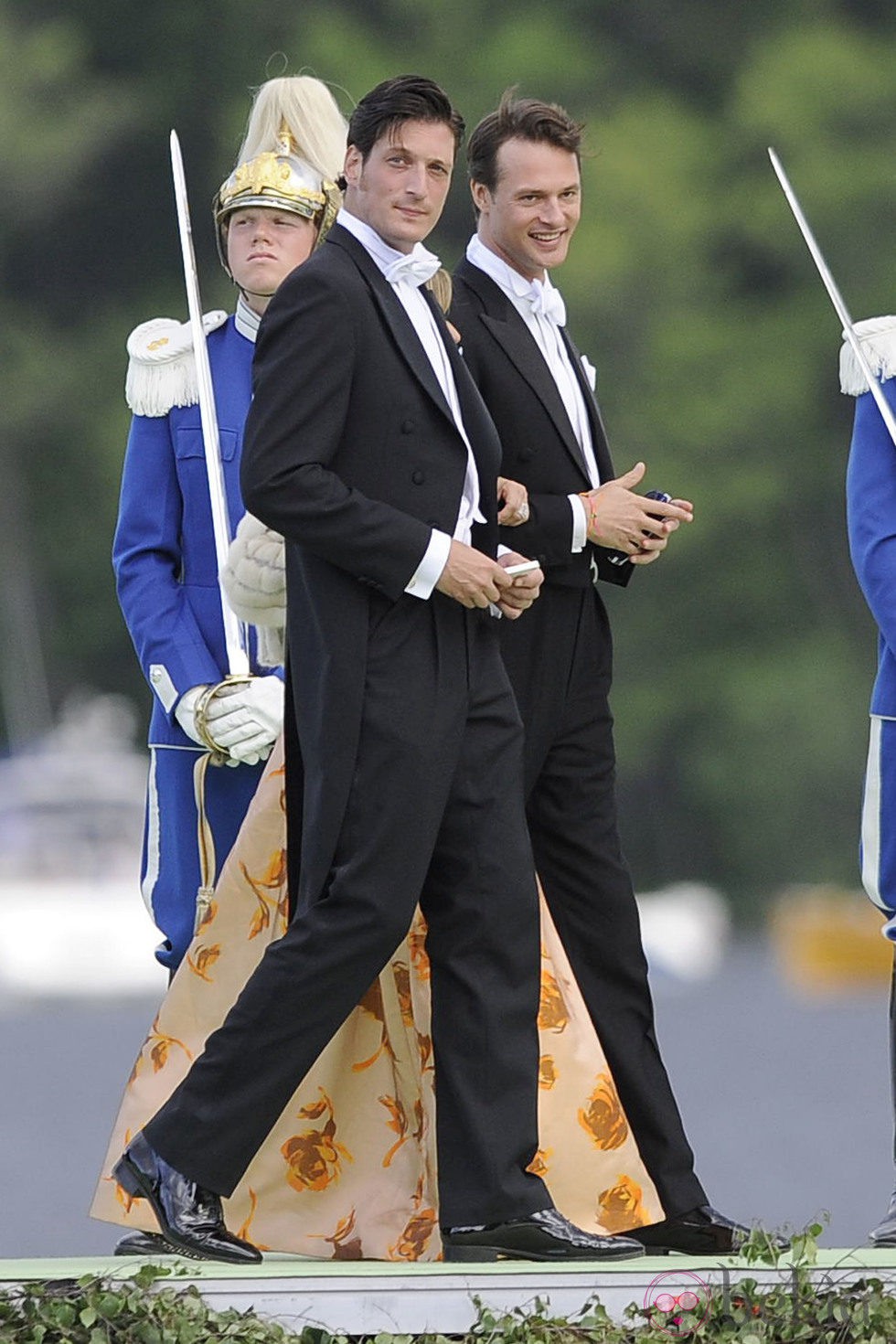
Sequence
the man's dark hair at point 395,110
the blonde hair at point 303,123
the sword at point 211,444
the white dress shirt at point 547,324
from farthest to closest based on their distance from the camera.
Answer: the blonde hair at point 303,123, the sword at point 211,444, the white dress shirt at point 547,324, the man's dark hair at point 395,110

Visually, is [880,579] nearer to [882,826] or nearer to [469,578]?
[882,826]

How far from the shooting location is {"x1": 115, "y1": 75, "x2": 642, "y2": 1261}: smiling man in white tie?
13.7ft

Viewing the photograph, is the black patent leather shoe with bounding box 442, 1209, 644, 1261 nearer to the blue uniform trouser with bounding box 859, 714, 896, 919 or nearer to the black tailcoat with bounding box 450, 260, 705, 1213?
the black tailcoat with bounding box 450, 260, 705, 1213

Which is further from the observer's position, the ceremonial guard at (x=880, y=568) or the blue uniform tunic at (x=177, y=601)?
the blue uniform tunic at (x=177, y=601)

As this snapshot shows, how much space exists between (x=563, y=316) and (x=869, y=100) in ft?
75.7

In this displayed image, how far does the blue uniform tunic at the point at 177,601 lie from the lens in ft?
16.2

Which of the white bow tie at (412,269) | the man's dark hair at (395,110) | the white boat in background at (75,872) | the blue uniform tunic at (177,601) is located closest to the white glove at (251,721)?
the blue uniform tunic at (177,601)

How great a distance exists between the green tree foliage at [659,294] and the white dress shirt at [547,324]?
19.9 metres

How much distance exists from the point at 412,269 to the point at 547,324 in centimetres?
43

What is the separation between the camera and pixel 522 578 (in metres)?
4.29

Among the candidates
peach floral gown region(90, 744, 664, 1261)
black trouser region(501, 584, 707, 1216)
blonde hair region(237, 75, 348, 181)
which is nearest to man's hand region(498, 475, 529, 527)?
black trouser region(501, 584, 707, 1216)

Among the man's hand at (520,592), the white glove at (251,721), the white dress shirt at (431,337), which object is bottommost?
the white glove at (251,721)

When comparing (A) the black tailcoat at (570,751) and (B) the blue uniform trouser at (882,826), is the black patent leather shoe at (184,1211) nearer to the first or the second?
(A) the black tailcoat at (570,751)

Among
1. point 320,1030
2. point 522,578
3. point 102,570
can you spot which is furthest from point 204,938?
point 102,570
